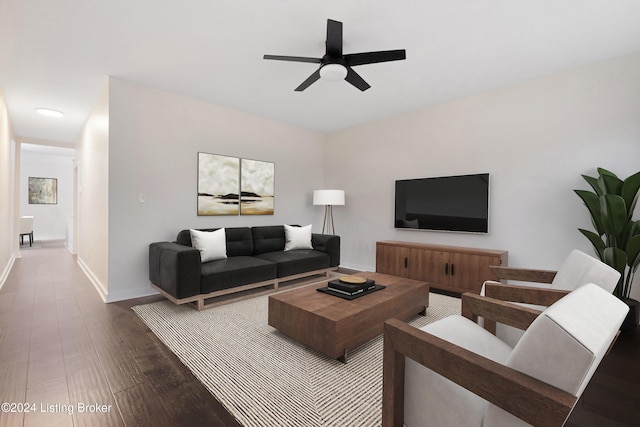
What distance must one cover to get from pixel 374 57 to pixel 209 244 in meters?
2.82

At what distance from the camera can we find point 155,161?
3.71 m

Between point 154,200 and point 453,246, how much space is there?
4121mm

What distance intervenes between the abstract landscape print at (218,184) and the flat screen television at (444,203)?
8.73 feet

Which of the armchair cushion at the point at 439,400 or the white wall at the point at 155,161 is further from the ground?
the white wall at the point at 155,161

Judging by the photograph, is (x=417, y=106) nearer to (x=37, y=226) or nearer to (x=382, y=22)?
(x=382, y=22)

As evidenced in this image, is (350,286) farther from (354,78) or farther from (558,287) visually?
(354,78)

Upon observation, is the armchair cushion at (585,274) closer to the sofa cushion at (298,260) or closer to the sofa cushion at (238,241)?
the sofa cushion at (298,260)

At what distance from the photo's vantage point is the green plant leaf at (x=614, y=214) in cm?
254

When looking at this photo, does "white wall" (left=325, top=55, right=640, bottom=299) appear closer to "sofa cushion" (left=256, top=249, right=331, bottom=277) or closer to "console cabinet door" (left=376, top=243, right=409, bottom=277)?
"console cabinet door" (left=376, top=243, right=409, bottom=277)

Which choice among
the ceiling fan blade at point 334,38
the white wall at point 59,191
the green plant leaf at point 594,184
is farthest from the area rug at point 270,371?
the white wall at point 59,191

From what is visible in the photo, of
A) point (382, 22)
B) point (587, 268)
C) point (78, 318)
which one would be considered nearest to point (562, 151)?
point (587, 268)

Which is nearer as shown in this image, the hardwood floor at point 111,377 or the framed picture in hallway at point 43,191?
the hardwood floor at point 111,377

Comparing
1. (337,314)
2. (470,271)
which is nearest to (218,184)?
(337,314)

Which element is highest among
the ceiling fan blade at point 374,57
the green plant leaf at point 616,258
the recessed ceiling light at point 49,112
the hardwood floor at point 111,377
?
the recessed ceiling light at point 49,112
